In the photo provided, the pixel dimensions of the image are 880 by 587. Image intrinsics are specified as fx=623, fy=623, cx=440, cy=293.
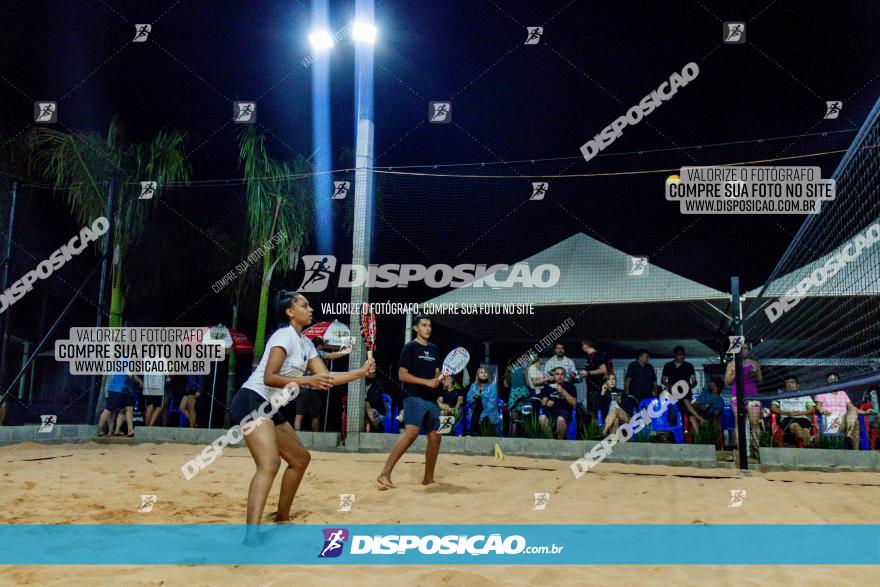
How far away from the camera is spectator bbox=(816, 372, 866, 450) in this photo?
887 centimetres

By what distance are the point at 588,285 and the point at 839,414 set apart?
4.30m

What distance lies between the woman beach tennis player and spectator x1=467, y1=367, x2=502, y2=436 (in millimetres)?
→ 5758

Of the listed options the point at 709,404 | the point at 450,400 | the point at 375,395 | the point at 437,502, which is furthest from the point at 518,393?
the point at 437,502

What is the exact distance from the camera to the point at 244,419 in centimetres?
392

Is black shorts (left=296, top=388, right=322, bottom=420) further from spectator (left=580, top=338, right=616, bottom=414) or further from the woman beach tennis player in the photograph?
the woman beach tennis player

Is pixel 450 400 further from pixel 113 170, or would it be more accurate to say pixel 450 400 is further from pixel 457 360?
pixel 113 170

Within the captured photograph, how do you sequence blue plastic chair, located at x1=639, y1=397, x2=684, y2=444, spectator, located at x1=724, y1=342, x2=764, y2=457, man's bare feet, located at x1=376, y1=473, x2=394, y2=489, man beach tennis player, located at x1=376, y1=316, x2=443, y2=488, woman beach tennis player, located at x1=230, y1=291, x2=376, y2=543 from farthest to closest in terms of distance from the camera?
blue plastic chair, located at x1=639, y1=397, x2=684, y2=444
spectator, located at x1=724, y1=342, x2=764, y2=457
man beach tennis player, located at x1=376, y1=316, x2=443, y2=488
man's bare feet, located at x1=376, y1=473, x2=394, y2=489
woman beach tennis player, located at x1=230, y1=291, x2=376, y2=543

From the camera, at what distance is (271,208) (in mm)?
12562

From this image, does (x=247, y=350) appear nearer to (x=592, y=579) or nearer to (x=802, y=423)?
(x=802, y=423)

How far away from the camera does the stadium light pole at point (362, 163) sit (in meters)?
9.78

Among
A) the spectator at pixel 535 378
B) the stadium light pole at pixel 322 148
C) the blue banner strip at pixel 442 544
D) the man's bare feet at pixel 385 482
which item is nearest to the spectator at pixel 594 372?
the spectator at pixel 535 378

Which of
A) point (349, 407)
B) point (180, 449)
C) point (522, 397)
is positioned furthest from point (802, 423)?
point (180, 449)

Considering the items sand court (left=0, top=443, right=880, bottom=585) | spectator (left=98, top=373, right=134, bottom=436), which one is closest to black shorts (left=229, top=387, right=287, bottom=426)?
sand court (left=0, top=443, right=880, bottom=585)

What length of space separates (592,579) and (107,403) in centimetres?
965
